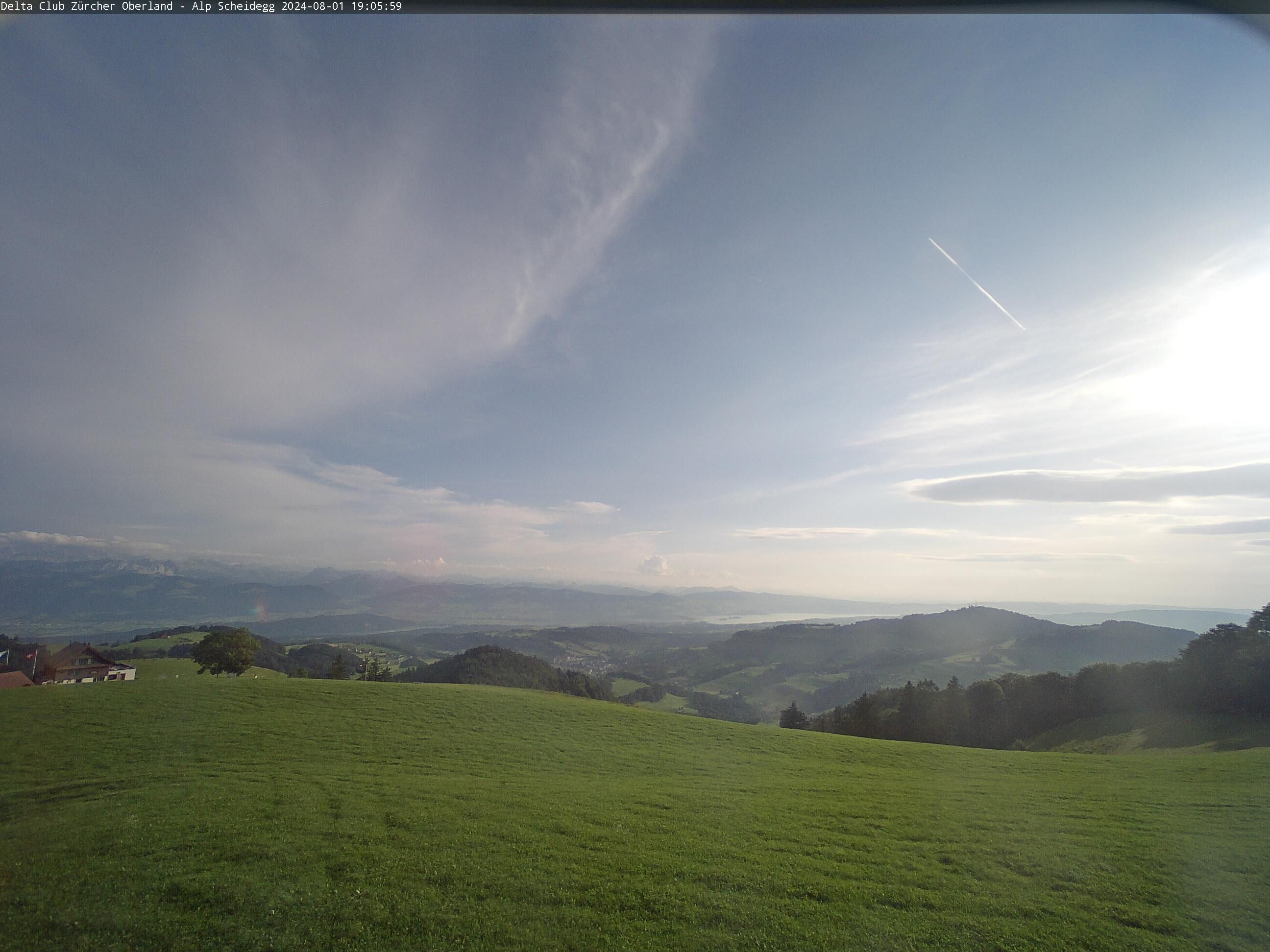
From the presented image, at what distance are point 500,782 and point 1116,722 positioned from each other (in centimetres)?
7709

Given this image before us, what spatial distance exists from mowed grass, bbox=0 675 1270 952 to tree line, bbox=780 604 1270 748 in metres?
36.9

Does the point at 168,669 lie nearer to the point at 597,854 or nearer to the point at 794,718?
the point at 597,854

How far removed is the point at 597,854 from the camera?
12.1 m

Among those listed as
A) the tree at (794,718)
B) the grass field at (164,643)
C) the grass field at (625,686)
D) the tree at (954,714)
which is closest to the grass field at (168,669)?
the grass field at (164,643)

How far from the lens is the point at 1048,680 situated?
7400cm

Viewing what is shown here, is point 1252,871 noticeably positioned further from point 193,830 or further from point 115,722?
point 115,722

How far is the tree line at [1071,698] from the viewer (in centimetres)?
5209

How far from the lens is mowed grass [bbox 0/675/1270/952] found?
8898 millimetres

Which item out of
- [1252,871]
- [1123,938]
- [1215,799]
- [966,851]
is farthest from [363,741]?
[1215,799]

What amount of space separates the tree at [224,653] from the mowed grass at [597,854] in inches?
1639

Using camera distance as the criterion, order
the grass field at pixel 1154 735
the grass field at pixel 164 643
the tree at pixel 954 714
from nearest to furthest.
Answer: the grass field at pixel 1154 735 → the tree at pixel 954 714 → the grass field at pixel 164 643

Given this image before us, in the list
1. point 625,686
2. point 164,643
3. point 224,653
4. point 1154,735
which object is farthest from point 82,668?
point 625,686

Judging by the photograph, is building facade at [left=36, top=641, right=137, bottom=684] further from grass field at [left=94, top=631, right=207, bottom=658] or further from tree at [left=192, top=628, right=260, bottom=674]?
grass field at [left=94, top=631, right=207, bottom=658]

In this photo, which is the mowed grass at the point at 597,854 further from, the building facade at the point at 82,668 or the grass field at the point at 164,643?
the grass field at the point at 164,643
